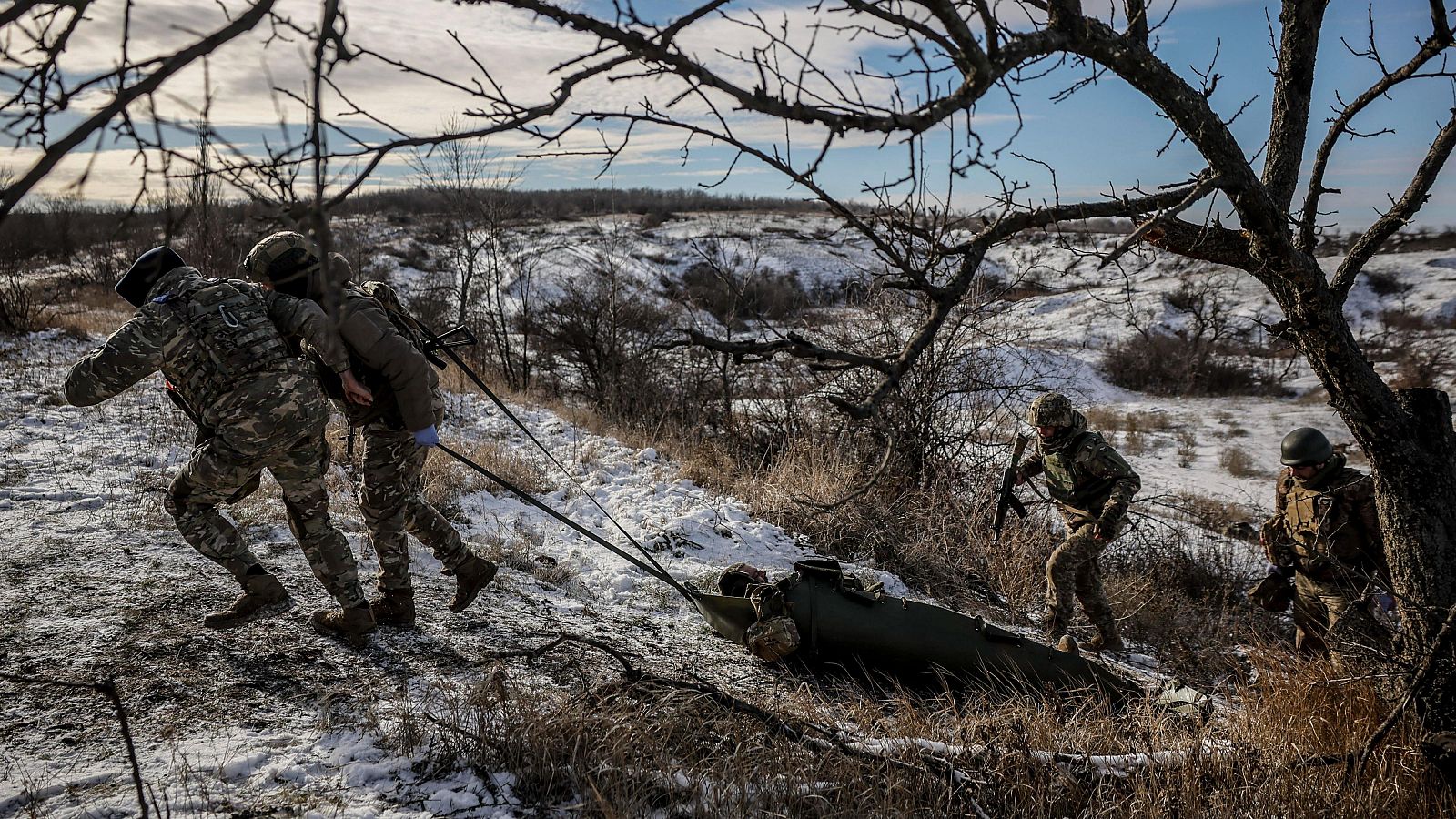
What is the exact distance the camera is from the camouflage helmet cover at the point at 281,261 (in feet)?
11.3

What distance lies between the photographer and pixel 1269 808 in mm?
2975

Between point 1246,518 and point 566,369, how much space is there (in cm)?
1070

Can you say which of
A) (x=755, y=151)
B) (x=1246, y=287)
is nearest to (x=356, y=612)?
(x=755, y=151)

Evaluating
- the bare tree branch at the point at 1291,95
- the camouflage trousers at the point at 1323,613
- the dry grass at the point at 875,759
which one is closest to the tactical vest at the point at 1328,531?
the camouflage trousers at the point at 1323,613

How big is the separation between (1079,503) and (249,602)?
16.7 ft

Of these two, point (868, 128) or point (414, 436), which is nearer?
point (868, 128)

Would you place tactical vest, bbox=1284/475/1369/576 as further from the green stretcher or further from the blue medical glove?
the blue medical glove

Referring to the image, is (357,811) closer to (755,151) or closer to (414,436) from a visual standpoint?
(414,436)

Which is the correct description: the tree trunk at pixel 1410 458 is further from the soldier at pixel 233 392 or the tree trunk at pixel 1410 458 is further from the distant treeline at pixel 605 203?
the distant treeline at pixel 605 203

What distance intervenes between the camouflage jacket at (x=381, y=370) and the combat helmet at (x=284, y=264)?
0.19 m

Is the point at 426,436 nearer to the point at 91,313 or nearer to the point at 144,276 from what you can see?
the point at 144,276

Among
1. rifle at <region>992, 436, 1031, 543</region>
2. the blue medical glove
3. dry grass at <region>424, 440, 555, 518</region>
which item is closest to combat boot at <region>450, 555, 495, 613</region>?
the blue medical glove

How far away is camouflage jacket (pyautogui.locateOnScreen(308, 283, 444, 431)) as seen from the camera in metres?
3.49

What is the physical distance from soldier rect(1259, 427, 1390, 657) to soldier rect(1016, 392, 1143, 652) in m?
1.06
